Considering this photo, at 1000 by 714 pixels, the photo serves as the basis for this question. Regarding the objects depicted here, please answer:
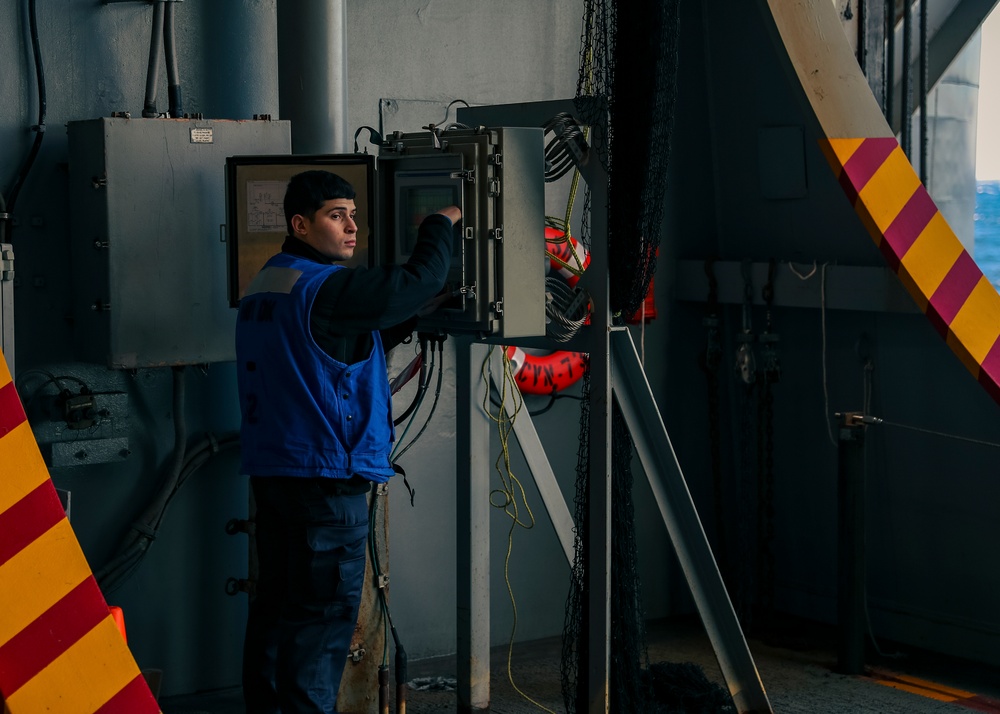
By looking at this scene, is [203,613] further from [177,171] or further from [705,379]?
[705,379]

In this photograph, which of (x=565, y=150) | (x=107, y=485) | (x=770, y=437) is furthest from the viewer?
(x=770, y=437)

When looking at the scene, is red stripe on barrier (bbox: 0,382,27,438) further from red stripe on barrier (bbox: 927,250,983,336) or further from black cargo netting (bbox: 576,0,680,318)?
red stripe on barrier (bbox: 927,250,983,336)

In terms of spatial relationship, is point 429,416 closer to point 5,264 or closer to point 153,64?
point 153,64

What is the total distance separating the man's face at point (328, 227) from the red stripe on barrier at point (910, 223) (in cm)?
203

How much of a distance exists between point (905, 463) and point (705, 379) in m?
0.97

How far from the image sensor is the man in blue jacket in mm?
3402

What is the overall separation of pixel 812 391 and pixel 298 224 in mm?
2765

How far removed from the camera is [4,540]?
→ 266 cm

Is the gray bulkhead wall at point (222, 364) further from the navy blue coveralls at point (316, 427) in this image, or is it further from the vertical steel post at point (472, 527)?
the navy blue coveralls at point (316, 427)

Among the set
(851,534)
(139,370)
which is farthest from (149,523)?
(851,534)

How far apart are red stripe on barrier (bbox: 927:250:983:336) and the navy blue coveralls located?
193 cm

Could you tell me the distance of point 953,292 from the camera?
14.9ft

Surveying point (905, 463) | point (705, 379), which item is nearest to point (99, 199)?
point (705, 379)

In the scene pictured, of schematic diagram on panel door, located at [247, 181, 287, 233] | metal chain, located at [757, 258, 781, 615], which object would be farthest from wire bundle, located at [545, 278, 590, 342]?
metal chain, located at [757, 258, 781, 615]
